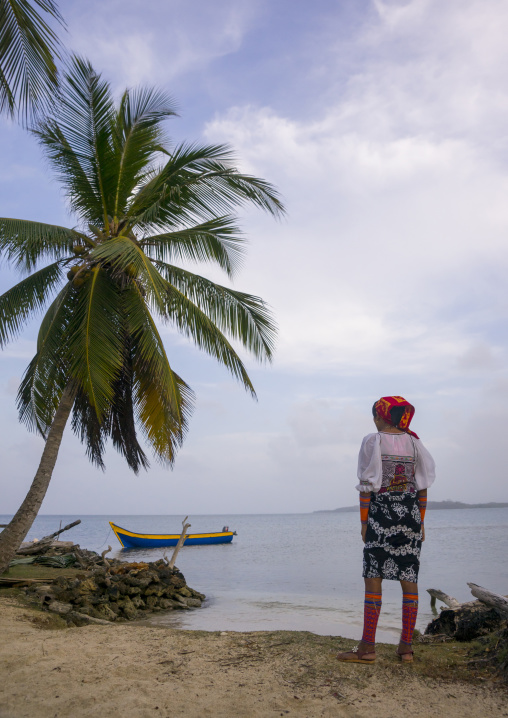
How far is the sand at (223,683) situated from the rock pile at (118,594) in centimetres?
323

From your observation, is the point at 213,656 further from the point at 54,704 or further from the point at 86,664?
the point at 54,704

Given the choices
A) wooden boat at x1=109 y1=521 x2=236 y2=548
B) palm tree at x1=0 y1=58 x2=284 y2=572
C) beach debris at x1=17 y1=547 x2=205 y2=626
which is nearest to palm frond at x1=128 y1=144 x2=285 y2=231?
palm tree at x1=0 y1=58 x2=284 y2=572

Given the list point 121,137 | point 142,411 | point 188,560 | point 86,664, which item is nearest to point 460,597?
point 142,411

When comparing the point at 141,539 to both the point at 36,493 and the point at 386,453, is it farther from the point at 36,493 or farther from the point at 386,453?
the point at 386,453

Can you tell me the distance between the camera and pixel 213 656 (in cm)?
448

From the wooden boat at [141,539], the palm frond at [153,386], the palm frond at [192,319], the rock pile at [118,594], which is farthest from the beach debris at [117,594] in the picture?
the wooden boat at [141,539]

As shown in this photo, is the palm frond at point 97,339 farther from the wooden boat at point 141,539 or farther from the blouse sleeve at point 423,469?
the wooden boat at point 141,539

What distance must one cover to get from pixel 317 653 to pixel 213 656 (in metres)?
0.86

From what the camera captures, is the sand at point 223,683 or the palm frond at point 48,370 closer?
the sand at point 223,683

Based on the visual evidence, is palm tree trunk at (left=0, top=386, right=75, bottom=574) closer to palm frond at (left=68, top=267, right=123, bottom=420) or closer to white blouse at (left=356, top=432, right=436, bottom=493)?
palm frond at (left=68, top=267, right=123, bottom=420)

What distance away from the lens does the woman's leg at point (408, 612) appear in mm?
4023

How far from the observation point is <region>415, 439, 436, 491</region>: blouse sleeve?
4.21m

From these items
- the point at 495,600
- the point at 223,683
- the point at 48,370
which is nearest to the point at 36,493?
the point at 48,370

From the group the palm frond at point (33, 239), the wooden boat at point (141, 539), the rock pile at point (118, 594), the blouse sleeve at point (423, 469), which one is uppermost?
the palm frond at point (33, 239)
